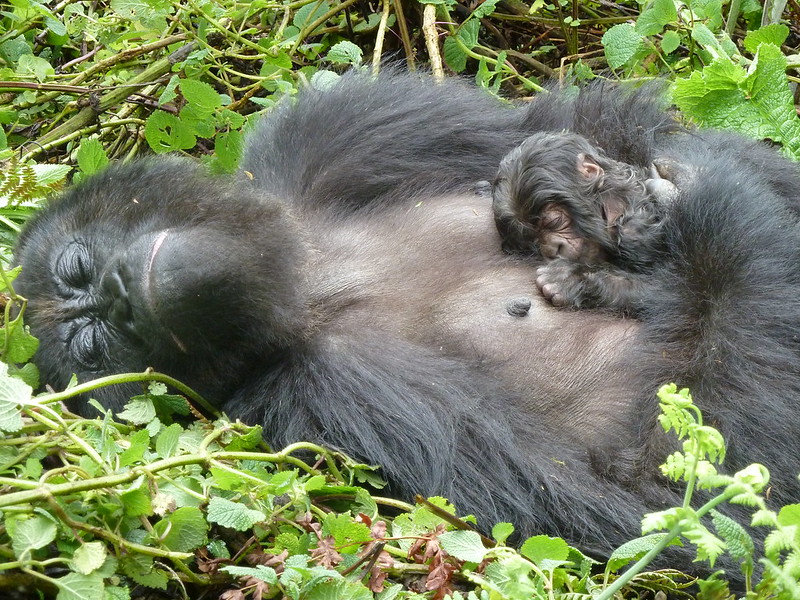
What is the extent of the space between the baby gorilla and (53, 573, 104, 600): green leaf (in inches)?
64.8

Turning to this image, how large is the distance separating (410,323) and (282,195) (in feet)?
2.25

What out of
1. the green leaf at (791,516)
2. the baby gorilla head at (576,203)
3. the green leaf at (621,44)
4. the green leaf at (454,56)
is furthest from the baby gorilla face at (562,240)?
the green leaf at (791,516)

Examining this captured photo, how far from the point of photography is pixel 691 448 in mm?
1407

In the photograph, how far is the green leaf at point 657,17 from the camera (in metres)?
3.59

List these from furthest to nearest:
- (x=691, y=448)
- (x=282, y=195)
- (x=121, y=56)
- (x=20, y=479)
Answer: (x=121, y=56) < (x=282, y=195) < (x=20, y=479) < (x=691, y=448)

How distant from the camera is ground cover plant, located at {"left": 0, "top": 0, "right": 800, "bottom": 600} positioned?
5.47ft

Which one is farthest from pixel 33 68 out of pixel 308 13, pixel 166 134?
pixel 308 13

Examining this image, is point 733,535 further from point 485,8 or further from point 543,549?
point 485,8


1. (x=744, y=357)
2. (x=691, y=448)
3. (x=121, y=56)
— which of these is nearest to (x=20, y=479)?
(x=691, y=448)

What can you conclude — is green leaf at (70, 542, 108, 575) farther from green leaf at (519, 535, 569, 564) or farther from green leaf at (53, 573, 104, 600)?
green leaf at (519, 535, 569, 564)

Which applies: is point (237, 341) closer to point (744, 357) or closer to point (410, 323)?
point (410, 323)

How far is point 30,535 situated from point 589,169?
2.07 meters

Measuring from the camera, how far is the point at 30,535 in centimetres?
161

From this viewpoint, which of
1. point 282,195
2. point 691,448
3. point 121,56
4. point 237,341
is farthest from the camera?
point 121,56
